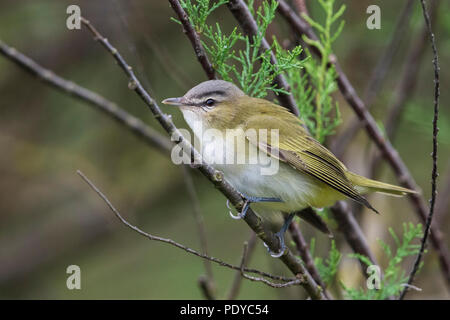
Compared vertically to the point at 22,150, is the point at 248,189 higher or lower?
lower

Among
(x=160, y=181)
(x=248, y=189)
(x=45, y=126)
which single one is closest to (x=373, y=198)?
(x=160, y=181)

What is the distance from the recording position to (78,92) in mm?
3121

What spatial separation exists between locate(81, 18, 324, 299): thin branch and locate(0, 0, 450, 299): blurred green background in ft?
7.22

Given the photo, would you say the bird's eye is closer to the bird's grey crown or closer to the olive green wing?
the bird's grey crown

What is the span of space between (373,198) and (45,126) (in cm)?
273

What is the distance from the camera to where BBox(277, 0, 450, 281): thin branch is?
2883mm

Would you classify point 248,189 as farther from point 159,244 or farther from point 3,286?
point 159,244

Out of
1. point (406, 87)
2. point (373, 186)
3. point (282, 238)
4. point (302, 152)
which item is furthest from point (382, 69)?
point (282, 238)

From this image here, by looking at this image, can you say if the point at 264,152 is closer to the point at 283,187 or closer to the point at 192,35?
the point at 283,187

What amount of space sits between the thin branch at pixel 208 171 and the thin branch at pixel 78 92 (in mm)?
980

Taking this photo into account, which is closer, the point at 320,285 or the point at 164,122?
the point at 164,122

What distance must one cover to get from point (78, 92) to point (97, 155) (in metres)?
2.01

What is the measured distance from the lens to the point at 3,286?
470 cm
